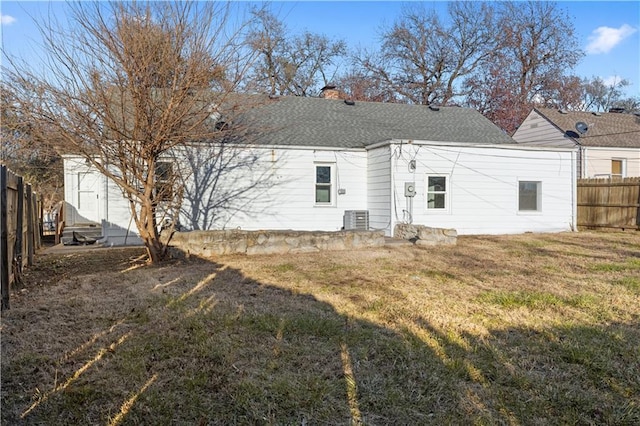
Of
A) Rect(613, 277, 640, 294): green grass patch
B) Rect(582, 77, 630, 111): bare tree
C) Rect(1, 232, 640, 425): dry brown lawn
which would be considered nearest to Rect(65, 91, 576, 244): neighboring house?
Rect(1, 232, 640, 425): dry brown lawn

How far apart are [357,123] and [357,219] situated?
13.3ft

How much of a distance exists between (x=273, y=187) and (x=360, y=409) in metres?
10.7

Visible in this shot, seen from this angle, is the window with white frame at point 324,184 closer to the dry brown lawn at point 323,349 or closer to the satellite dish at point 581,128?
the dry brown lawn at point 323,349

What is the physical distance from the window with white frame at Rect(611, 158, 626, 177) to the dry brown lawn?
15.4m

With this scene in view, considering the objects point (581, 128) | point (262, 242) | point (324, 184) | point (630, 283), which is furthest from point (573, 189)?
point (262, 242)

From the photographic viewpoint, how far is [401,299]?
5.48 metres

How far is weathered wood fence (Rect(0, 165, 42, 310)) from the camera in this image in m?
4.96

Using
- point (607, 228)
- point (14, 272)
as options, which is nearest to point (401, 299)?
point (14, 272)

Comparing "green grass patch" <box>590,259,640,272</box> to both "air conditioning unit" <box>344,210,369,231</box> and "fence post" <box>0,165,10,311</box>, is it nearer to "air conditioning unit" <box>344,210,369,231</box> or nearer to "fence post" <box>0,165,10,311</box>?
"air conditioning unit" <box>344,210,369,231</box>

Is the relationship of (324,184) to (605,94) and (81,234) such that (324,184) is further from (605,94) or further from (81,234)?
(605,94)

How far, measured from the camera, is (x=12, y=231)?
587 centimetres

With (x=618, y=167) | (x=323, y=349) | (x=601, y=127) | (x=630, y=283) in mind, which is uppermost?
(x=601, y=127)

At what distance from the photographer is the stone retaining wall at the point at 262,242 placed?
9.01 metres

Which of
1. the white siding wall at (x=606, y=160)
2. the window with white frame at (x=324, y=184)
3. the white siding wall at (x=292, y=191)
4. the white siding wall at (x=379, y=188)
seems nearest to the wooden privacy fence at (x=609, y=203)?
the white siding wall at (x=606, y=160)
